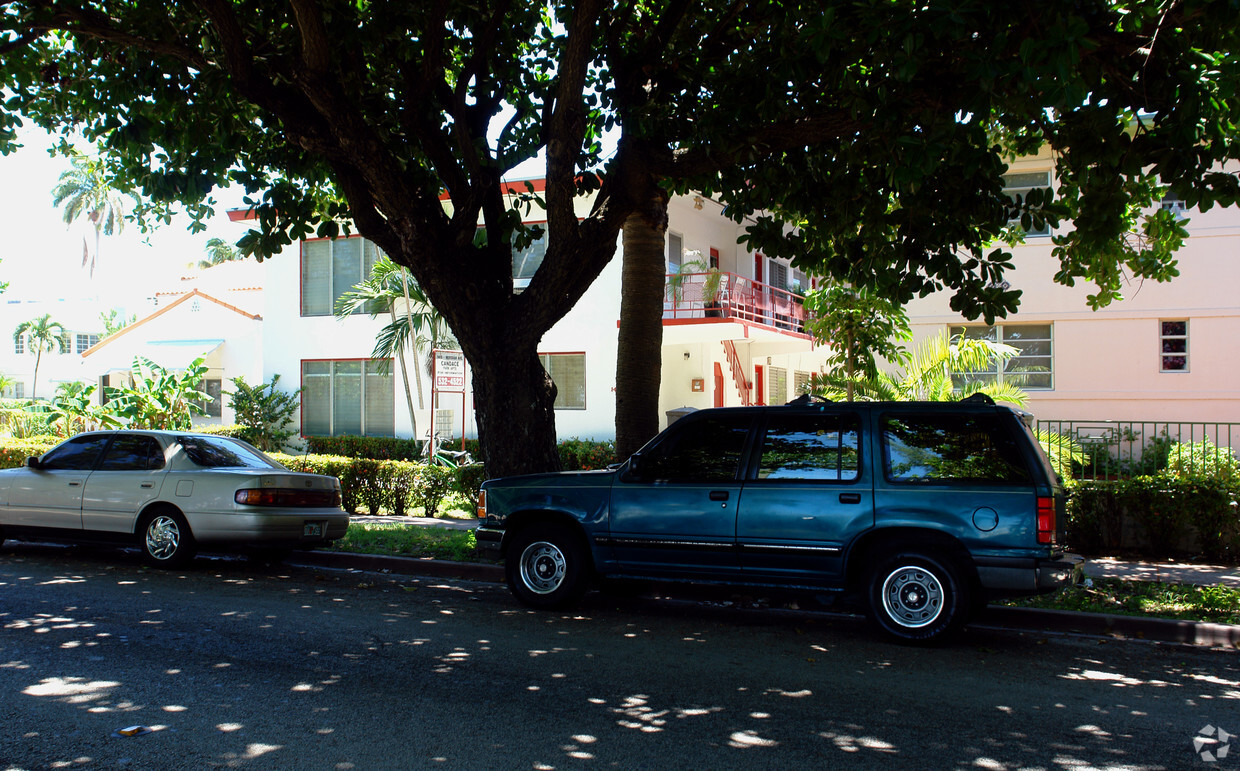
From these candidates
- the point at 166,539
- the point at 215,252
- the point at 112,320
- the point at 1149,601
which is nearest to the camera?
the point at 1149,601

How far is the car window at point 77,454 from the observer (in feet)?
35.3

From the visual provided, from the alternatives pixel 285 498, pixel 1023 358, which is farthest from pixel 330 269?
pixel 1023 358

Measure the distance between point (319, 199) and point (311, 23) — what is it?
14.1 feet

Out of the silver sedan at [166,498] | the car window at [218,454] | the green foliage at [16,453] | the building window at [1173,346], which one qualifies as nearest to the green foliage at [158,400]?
the green foliage at [16,453]

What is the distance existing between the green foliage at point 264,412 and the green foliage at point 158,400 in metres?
0.93

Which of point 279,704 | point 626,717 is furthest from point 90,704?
point 626,717

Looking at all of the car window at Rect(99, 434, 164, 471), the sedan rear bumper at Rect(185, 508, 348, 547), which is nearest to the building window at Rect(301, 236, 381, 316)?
the car window at Rect(99, 434, 164, 471)

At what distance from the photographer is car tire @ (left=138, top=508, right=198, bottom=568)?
10.0m

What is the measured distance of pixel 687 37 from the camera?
36.6ft

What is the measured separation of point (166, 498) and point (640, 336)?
5542mm

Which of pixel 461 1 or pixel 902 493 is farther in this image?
pixel 461 1

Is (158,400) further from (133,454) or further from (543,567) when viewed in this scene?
(543,567)

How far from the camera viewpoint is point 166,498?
399 inches

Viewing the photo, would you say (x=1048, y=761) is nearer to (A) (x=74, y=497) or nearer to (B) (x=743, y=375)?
(A) (x=74, y=497)
